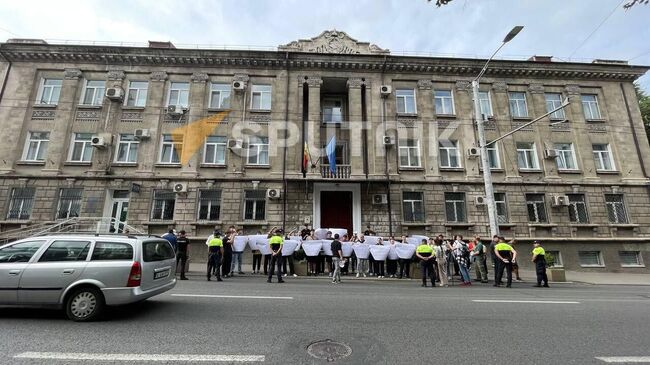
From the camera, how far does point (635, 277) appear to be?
15664 mm

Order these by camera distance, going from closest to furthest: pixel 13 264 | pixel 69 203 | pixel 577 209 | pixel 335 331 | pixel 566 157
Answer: pixel 335 331 < pixel 13 264 < pixel 69 203 < pixel 577 209 < pixel 566 157

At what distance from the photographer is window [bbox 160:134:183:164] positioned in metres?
18.6

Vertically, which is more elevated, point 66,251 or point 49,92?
point 49,92

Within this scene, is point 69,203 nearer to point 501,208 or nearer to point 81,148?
point 81,148

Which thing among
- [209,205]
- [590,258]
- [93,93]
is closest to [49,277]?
[209,205]

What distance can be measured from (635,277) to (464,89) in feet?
46.3

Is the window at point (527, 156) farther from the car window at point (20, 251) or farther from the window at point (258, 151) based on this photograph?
the car window at point (20, 251)

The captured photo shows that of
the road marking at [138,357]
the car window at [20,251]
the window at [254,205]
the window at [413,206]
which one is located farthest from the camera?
the window at [413,206]

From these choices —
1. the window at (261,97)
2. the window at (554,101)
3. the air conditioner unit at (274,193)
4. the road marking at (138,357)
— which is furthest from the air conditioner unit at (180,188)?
the window at (554,101)

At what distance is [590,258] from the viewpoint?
18031mm

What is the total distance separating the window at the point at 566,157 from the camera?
19.8m

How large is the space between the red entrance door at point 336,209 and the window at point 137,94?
521 inches

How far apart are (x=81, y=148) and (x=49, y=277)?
55.3ft

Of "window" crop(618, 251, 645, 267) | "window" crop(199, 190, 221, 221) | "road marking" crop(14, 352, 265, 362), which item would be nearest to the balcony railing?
"window" crop(199, 190, 221, 221)
